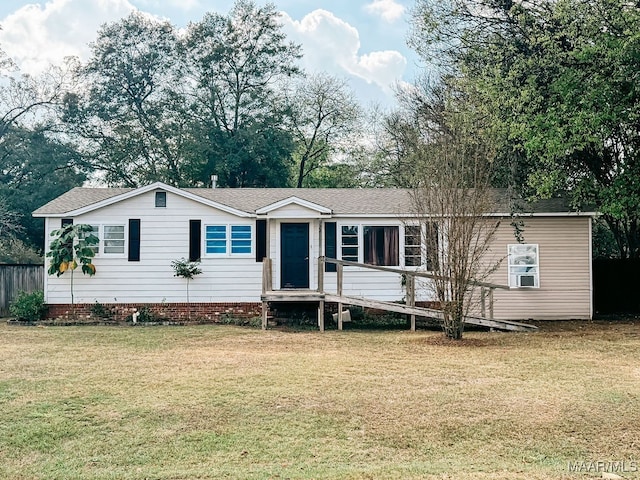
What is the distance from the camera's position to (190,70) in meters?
31.4

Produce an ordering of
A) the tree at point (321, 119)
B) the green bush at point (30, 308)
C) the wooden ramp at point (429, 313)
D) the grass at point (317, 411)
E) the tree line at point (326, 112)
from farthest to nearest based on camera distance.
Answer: the tree at point (321, 119) < the green bush at point (30, 308) < the tree line at point (326, 112) < the wooden ramp at point (429, 313) < the grass at point (317, 411)

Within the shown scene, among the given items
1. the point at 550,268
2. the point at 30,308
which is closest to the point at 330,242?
the point at 550,268

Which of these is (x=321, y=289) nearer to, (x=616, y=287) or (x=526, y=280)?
(x=526, y=280)

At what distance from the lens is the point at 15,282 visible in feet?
56.8

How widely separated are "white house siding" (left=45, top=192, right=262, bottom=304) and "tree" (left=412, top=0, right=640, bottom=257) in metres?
7.43

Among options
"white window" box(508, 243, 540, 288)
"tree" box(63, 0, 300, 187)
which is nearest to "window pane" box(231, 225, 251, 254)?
"white window" box(508, 243, 540, 288)

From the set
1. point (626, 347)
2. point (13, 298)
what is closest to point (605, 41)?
point (626, 347)

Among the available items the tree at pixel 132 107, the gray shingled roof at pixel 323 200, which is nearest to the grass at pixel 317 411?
the gray shingled roof at pixel 323 200

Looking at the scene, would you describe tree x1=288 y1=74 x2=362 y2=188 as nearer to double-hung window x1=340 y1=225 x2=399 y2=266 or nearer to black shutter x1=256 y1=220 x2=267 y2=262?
black shutter x1=256 y1=220 x2=267 y2=262

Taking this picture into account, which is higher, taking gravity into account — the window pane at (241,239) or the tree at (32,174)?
the tree at (32,174)

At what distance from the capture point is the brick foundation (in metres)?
15.5

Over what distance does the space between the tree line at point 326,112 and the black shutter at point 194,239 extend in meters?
5.92

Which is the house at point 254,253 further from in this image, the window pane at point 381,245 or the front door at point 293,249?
the front door at point 293,249

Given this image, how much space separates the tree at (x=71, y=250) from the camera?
14992mm
